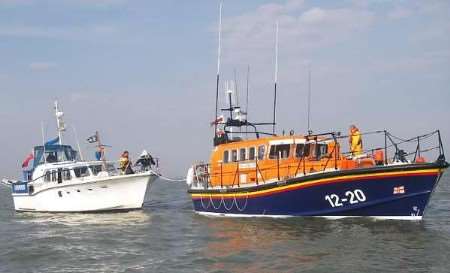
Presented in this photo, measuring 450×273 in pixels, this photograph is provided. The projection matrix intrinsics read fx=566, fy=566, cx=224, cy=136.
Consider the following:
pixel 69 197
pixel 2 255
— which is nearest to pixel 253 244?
pixel 2 255

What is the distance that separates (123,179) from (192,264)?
11071 mm

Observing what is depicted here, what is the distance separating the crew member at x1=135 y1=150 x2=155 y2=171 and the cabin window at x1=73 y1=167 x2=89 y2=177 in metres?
2.28

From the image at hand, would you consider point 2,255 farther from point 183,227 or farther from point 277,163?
point 277,163

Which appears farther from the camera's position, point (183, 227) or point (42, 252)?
point (183, 227)

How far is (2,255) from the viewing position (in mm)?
13805

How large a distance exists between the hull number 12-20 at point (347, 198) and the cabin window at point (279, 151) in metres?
2.40

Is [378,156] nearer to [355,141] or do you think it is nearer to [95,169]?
[355,141]

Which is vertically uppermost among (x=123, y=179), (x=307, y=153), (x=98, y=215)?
(x=307, y=153)

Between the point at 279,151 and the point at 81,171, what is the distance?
9598 millimetres

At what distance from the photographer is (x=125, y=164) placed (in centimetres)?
2314

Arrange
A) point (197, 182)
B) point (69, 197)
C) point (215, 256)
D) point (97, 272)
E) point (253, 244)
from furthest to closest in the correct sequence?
point (69, 197) → point (197, 182) → point (253, 244) → point (215, 256) → point (97, 272)

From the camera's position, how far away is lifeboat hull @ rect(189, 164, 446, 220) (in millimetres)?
15375

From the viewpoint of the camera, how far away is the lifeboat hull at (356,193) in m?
15.4

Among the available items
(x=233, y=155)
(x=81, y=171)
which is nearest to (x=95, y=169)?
(x=81, y=171)
